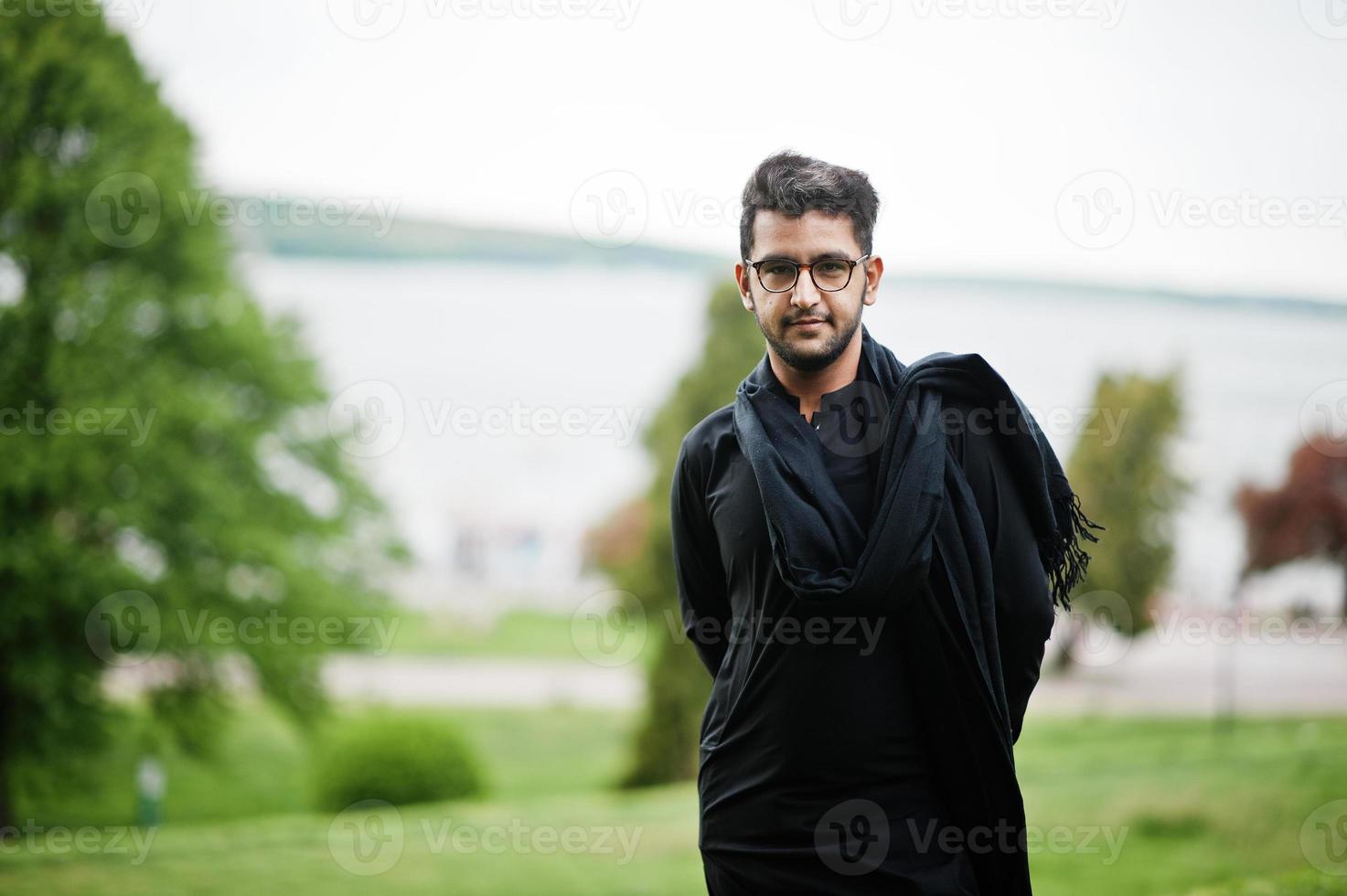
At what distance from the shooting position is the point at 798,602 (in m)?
2.00

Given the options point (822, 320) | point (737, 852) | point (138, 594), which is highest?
point (822, 320)

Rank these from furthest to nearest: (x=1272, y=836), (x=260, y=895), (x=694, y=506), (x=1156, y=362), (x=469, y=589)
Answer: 1. (x=469, y=589)
2. (x=1156, y=362)
3. (x=1272, y=836)
4. (x=260, y=895)
5. (x=694, y=506)

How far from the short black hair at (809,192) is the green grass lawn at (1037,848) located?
399 cm

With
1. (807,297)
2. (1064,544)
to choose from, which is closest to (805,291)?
(807,297)

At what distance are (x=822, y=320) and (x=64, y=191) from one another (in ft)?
28.6

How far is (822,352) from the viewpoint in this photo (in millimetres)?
2068

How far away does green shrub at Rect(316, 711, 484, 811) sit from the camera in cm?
969

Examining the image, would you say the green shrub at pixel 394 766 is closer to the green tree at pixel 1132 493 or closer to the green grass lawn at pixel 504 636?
the green tree at pixel 1132 493

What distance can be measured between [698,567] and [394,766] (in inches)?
327

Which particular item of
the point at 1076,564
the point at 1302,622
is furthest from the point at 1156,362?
the point at 1076,564

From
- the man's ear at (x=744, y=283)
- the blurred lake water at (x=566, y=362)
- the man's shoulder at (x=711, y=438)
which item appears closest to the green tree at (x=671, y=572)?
the blurred lake water at (x=566, y=362)

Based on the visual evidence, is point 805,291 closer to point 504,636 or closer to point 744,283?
point 744,283

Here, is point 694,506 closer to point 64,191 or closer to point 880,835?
point 880,835

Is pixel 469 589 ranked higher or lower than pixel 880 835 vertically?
lower
